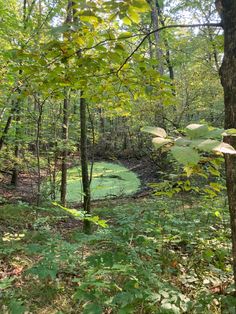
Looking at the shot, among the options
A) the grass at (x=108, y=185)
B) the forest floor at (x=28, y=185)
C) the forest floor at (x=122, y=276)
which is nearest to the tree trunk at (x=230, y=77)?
the forest floor at (x=122, y=276)

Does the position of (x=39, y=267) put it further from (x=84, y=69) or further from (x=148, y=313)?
(x=84, y=69)

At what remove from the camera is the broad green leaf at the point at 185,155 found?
66cm

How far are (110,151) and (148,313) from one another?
15.8 metres

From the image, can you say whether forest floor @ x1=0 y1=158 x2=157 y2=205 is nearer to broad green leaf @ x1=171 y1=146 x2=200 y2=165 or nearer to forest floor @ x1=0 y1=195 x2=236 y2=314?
forest floor @ x1=0 y1=195 x2=236 y2=314

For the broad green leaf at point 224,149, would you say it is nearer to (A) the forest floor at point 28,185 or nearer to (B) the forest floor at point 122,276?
(B) the forest floor at point 122,276

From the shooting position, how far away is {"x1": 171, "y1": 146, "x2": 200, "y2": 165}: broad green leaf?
66 cm

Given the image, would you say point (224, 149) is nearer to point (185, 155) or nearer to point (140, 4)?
point (185, 155)

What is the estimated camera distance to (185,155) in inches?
26.8

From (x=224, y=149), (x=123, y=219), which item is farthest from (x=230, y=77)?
(x=123, y=219)

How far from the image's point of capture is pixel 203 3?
9.56 meters

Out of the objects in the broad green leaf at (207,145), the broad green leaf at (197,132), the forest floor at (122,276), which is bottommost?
the forest floor at (122,276)

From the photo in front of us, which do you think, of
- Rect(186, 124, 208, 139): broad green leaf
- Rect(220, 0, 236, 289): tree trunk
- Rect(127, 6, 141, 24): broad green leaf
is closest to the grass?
Rect(220, 0, 236, 289): tree trunk

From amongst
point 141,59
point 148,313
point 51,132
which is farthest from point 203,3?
Result: point 148,313

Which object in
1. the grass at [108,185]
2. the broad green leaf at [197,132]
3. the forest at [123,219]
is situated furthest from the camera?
the grass at [108,185]
